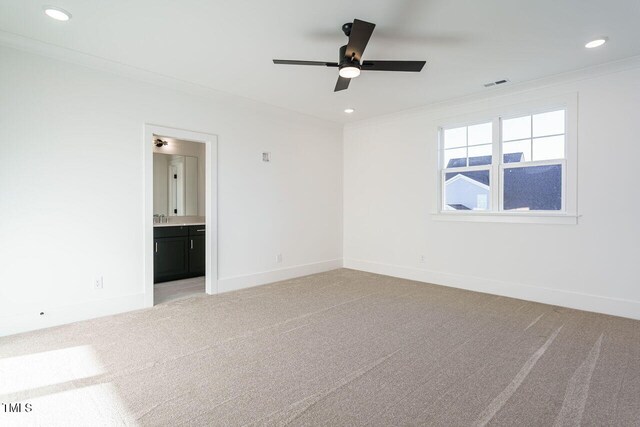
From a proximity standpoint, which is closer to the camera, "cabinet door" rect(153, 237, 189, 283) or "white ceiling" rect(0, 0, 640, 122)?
"white ceiling" rect(0, 0, 640, 122)

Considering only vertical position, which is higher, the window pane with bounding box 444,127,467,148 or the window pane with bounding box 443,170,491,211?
the window pane with bounding box 444,127,467,148

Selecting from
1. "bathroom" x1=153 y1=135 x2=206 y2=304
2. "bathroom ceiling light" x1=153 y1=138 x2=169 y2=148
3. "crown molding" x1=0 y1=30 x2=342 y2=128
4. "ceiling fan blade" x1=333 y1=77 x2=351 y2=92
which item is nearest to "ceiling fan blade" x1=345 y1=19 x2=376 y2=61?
"ceiling fan blade" x1=333 y1=77 x2=351 y2=92

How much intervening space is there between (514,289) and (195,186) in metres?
5.38

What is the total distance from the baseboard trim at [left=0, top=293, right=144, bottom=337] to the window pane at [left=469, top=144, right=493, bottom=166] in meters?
4.72

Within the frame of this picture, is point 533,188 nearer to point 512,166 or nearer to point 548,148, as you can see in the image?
point 512,166

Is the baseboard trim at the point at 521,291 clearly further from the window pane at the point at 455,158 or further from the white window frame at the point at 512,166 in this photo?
the window pane at the point at 455,158

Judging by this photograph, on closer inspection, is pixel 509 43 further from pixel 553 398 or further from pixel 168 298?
pixel 168 298

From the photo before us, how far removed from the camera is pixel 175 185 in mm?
5711

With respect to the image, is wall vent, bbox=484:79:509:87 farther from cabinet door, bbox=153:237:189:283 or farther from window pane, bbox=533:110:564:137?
cabinet door, bbox=153:237:189:283

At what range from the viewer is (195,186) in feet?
19.5

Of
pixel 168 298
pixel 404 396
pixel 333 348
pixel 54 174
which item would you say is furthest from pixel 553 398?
pixel 54 174

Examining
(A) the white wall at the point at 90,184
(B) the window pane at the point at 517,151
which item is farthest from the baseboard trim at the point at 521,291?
(A) the white wall at the point at 90,184

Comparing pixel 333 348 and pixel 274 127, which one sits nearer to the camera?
pixel 333 348

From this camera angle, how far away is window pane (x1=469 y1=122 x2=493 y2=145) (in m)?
4.49
